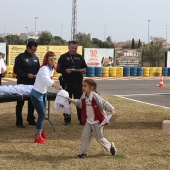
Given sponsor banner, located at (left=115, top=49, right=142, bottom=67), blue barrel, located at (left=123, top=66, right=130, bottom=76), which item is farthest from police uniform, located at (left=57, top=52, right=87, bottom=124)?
sponsor banner, located at (left=115, top=49, right=142, bottom=67)

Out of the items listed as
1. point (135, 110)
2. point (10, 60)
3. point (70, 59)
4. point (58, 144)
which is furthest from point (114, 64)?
point (58, 144)

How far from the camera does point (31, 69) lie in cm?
823

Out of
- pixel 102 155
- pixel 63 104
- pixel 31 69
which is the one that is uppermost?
pixel 31 69

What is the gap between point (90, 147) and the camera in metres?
6.75

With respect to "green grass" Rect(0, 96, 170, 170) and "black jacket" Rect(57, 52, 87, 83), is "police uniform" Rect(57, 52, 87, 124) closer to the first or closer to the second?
"black jacket" Rect(57, 52, 87, 83)

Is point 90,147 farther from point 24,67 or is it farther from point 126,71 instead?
point 126,71

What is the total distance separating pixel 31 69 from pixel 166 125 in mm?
3237

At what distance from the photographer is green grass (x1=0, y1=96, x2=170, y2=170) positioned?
5.72 m

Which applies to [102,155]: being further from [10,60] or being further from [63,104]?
[10,60]

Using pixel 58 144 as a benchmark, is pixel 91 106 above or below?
above

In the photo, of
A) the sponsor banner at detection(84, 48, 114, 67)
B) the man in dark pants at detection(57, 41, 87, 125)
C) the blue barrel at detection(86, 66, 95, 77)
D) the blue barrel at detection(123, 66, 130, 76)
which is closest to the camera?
the man in dark pants at detection(57, 41, 87, 125)

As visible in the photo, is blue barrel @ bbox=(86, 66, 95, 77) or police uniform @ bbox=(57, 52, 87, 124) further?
blue barrel @ bbox=(86, 66, 95, 77)

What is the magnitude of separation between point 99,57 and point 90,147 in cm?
2430

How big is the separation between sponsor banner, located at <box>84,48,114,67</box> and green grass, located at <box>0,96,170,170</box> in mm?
20460
